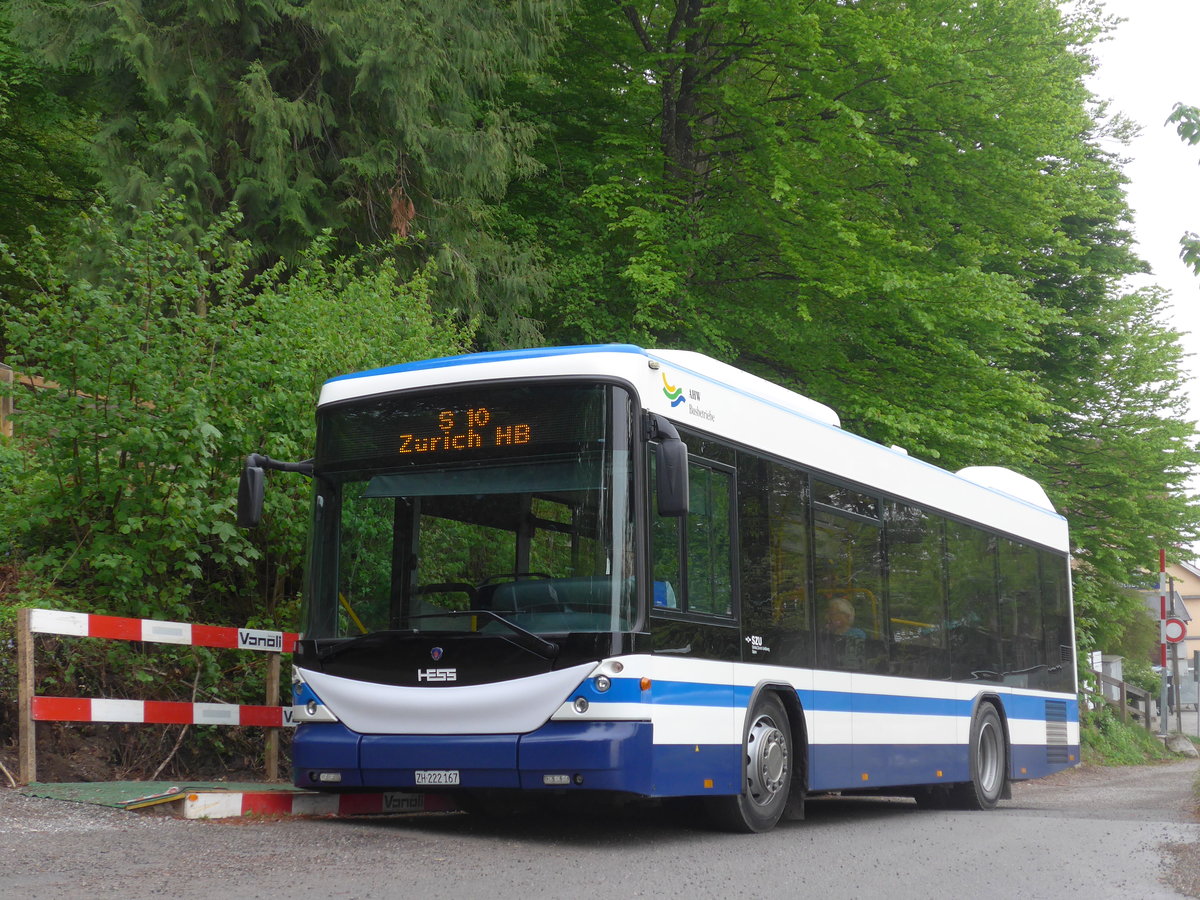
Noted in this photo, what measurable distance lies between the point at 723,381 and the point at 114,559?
4818mm

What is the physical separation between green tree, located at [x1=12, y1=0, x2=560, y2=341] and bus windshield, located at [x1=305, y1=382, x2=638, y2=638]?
817 cm

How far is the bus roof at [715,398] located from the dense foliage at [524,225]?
227cm

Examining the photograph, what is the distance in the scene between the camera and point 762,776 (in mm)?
10047

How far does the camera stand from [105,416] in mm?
11312

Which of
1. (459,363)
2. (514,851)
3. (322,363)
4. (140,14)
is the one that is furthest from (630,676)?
(140,14)

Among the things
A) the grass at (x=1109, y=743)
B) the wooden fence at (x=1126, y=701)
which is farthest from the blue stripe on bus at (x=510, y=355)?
the wooden fence at (x=1126, y=701)

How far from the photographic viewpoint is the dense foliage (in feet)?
38.3

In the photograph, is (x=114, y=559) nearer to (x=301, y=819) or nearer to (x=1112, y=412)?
(x=301, y=819)

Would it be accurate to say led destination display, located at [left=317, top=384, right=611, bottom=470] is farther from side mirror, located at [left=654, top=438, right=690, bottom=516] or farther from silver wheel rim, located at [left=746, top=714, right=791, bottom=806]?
silver wheel rim, located at [left=746, top=714, right=791, bottom=806]

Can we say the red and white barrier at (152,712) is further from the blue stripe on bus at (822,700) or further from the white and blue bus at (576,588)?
the blue stripe on bus at (822,700)

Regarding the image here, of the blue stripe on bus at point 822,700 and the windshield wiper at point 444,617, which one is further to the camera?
the windshield wiper at point 444,617

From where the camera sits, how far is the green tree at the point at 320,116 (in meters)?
17.5

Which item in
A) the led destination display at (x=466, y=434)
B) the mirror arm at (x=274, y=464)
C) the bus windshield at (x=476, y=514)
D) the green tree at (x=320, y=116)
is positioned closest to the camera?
the bus windshield at (x=476, y=514)

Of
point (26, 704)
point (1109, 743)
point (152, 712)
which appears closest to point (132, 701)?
point (152, 712)
